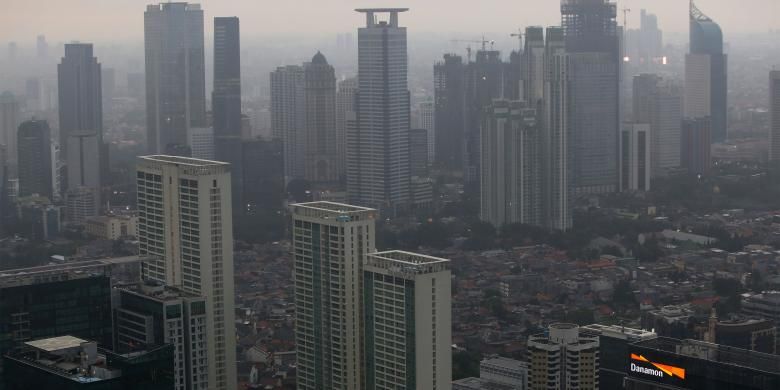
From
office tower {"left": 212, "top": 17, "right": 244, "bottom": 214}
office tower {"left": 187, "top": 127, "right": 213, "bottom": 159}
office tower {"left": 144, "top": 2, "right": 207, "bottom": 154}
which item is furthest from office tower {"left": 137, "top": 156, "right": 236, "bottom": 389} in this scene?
office tower {"left": 187, "top": 127, "right": 213, "bottom": 159}

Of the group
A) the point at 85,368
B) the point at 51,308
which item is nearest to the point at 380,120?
the point at 51,308

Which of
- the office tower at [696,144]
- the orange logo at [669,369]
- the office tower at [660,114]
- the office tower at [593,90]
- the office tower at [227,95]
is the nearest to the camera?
the orange logo at [669,369]

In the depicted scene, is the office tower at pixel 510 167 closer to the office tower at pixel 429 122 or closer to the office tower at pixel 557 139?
the office tower at pixel 557 139

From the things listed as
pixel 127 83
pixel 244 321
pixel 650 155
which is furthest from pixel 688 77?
pixel 244 321

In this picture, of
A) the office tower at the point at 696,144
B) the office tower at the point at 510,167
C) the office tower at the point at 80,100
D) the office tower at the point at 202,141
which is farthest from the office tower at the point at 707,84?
the office tower at the point at 80,100

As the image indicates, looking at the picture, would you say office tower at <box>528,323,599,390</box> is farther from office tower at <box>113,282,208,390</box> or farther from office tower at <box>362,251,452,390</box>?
office tower at <box>113,282,208,390</box>

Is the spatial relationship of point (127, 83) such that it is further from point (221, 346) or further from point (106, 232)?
point (221, 346)

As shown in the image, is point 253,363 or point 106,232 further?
point 106,232
